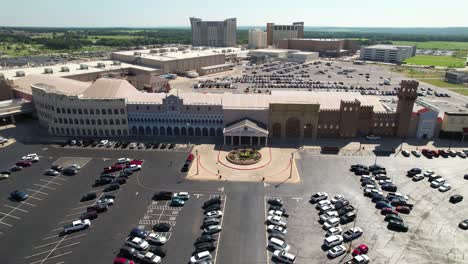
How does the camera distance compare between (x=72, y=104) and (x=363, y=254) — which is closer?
(x=363, y=254)

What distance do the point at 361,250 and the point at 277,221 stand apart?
1756 cm

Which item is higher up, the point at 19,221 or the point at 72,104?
the point at 72,104

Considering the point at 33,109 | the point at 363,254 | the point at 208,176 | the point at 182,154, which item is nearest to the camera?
the point at 363,254

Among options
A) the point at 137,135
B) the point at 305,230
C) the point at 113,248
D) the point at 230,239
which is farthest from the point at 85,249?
the point at 137,135

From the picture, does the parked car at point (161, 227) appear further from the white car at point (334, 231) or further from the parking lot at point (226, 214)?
the white car at point (334, 231)

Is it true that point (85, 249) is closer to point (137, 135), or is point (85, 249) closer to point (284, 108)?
point (137, 135)

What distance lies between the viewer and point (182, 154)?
10494cm

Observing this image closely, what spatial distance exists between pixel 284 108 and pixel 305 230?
53224 millimetres

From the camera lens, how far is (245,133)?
357ft

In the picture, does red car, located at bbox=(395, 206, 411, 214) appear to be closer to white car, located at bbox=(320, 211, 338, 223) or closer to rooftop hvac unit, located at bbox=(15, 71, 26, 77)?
white car, located at bbox=(320, 211, 338, 223)

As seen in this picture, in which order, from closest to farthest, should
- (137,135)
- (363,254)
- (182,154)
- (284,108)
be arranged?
(363,254), (182,154), (284,108), (137,135)

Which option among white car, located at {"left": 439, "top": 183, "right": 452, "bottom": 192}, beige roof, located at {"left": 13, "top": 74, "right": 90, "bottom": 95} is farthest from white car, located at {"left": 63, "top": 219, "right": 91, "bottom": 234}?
white car, located at {"left": 439, "top": 183, "right": 452, "bottom": 192}

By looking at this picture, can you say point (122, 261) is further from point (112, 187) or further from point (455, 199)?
point (455, 199)

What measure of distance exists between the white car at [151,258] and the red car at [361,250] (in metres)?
37.3
